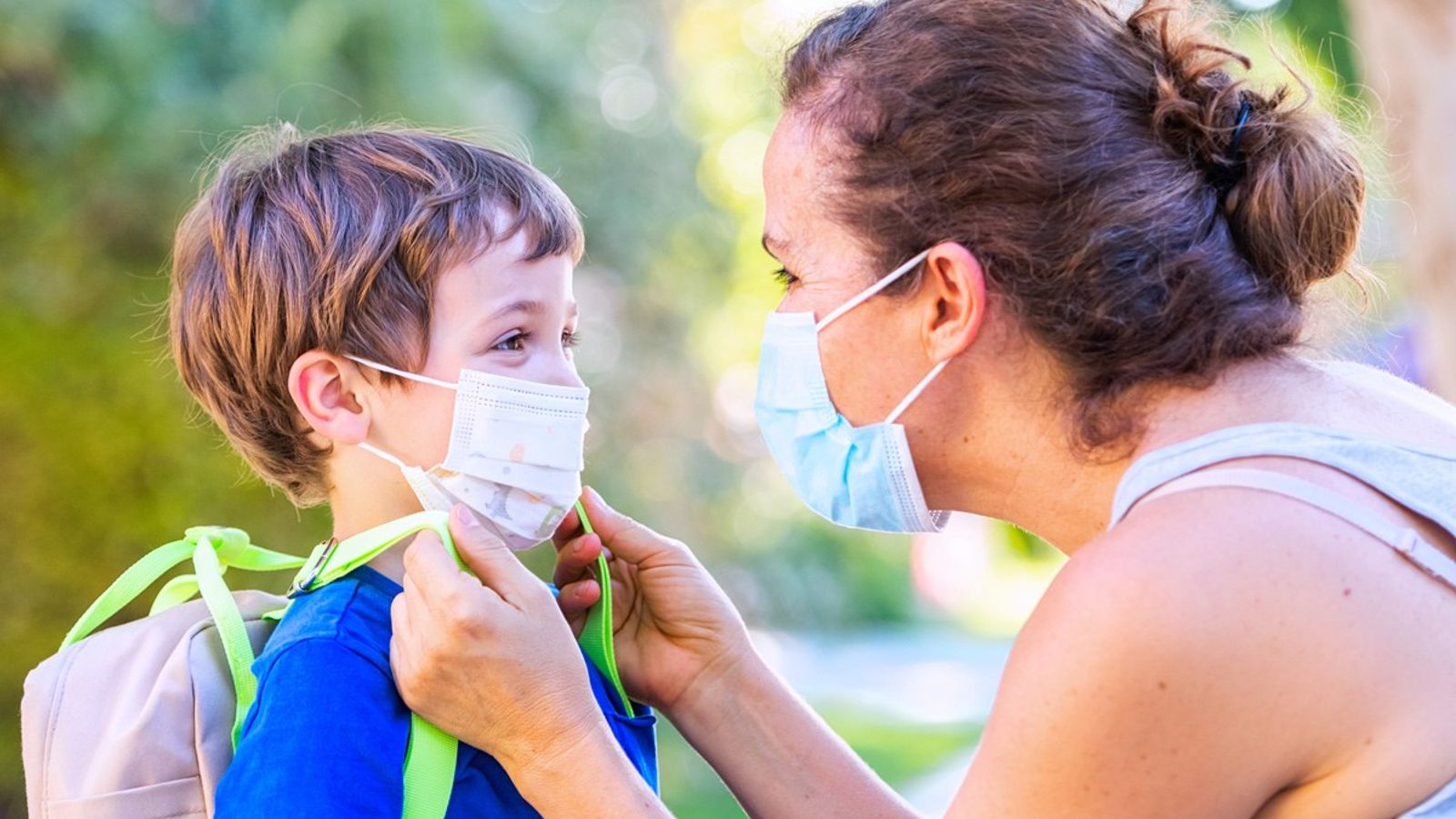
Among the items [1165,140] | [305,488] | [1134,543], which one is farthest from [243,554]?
[1165,140]

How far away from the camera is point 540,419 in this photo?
2129mm

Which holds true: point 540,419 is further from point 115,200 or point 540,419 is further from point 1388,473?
point 115,200

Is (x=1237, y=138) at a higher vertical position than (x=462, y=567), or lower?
higher

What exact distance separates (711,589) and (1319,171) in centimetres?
117

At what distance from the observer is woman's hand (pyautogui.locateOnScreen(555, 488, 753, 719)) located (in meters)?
2.30

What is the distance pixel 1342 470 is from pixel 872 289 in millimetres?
720

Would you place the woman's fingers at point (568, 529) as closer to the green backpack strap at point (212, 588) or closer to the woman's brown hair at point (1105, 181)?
the green backpack strap at point (212, 588)

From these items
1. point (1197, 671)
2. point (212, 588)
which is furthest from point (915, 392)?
point (212, 588)

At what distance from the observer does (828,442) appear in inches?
85.9

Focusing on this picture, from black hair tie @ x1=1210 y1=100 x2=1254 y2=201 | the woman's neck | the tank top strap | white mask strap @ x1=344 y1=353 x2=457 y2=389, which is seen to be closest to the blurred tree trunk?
black hair tie @ x1=1210 y1=100 x2=1254 y2=201

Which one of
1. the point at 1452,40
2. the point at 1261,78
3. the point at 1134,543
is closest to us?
the point at 1134,543

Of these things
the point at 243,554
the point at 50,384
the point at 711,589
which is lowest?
the point at 50,384

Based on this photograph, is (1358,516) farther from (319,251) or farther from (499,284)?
(319,251)

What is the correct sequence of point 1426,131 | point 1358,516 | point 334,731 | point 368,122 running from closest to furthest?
point 1358,516 < point 334,731 < point 1426,131 < point 368,122
